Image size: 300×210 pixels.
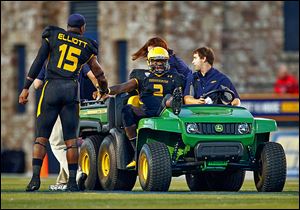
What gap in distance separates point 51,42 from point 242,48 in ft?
81.9

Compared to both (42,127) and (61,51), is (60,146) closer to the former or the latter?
(42,127)

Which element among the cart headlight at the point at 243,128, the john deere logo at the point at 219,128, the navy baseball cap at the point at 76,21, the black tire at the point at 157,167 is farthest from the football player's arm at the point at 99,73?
the cart headlight at the point at 243,128

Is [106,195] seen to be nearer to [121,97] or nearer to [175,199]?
[175,199]

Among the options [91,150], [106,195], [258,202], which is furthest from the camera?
[91,150]

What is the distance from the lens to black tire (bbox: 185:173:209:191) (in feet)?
66.8

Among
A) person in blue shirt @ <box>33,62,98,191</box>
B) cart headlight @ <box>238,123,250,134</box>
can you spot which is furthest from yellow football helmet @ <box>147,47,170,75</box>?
cart headlight @ <box>238,123,250,134</box>

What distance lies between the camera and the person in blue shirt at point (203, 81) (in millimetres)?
19492

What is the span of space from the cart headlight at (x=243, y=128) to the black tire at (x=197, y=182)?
73.0 inches

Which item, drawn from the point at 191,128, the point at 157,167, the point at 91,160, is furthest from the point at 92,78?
the point at 157,167

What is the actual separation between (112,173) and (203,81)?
1.78 metres

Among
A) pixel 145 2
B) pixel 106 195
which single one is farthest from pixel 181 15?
pixel 106 195

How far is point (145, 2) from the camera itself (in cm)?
4159

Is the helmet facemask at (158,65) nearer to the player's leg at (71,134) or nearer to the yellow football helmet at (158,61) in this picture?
the yellow football helmet at (158,61)

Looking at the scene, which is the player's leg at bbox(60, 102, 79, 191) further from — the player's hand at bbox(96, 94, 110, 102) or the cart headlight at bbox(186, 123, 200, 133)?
the cart headlight at bbox(186, 123, 200, 133)
